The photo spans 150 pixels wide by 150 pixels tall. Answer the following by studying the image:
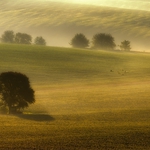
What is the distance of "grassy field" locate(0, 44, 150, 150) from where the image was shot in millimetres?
20297

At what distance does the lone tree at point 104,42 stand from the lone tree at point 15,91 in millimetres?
68988

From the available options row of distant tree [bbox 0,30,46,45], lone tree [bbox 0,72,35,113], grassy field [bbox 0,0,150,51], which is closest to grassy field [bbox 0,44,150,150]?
lone tree [bbox 0,72,35,113]

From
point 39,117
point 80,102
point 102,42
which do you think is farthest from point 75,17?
point 39,117

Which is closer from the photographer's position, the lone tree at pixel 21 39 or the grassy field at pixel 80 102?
the grassy field at pixel 80 102

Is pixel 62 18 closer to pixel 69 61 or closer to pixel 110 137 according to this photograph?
pixel 69 61

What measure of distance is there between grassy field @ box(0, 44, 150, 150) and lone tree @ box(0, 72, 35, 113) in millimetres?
1109

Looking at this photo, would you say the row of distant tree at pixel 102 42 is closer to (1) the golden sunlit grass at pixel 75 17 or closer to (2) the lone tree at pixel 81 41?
(2) the lone tree at pixel 81 41

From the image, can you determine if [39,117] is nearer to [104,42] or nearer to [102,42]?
[104,42]

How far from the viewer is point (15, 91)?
1247 inches

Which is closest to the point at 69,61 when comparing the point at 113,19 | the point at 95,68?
the point at 95,68

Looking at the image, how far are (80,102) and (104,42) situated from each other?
6553 centimetres

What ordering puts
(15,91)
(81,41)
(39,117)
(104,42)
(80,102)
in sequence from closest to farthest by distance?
1. (39,117)
2. (15,91)
3. (80,102)
4. (104,42)
5. (81,41)

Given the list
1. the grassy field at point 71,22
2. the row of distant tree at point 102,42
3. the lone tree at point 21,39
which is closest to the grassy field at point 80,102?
the row of distant tree at point 102,42

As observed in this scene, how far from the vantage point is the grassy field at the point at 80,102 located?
66.6ft
